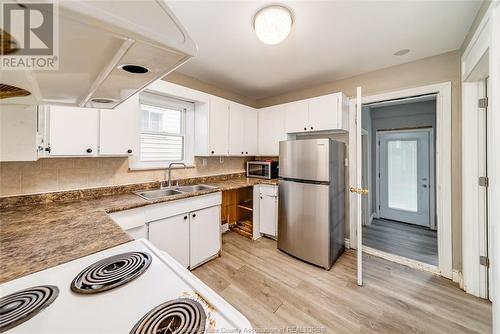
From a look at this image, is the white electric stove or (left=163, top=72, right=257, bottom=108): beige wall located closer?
the white electric stove

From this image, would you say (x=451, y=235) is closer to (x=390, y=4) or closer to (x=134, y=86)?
(x=390, y=4)

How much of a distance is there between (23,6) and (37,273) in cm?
81

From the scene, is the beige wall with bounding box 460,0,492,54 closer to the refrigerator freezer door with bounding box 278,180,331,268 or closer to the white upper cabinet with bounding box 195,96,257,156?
the refrigerator freezer door with bounding box 278,180,331,268

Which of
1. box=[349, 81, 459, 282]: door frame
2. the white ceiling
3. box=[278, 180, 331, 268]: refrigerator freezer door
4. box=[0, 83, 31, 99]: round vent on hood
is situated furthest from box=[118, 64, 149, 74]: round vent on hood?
box=[349, 81, 459, 282]: door frame

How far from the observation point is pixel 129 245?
2.88ft

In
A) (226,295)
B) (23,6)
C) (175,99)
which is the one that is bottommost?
(226,295)

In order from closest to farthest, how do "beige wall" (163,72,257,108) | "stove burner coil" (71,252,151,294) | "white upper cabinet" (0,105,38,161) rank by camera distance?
"stove burner coil" (71,252,151,294), "white upper cabinet" (0,105,38,161), "beige wall" (163,72,257,108)

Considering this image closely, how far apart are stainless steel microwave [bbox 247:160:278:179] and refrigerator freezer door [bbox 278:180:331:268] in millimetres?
587

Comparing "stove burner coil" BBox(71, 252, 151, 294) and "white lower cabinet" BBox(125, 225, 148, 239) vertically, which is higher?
"stove burner coil" BBox(71, 252, 151, 294)

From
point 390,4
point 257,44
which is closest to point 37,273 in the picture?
point 257,44

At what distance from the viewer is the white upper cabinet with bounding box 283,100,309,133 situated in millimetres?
2760

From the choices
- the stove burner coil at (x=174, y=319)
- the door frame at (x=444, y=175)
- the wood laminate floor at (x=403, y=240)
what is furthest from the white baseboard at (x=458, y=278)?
the stove burner coil at (x=174, y=319)

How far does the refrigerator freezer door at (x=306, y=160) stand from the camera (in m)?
2.18

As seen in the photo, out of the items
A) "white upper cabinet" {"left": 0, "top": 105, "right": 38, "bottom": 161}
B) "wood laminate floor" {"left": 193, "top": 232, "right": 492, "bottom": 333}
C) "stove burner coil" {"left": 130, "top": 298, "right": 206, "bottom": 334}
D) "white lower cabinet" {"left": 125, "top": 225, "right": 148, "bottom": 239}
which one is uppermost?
"white upper cabinet" {"left": 0, "top": 105, "right": 38, "bottom": 161}
